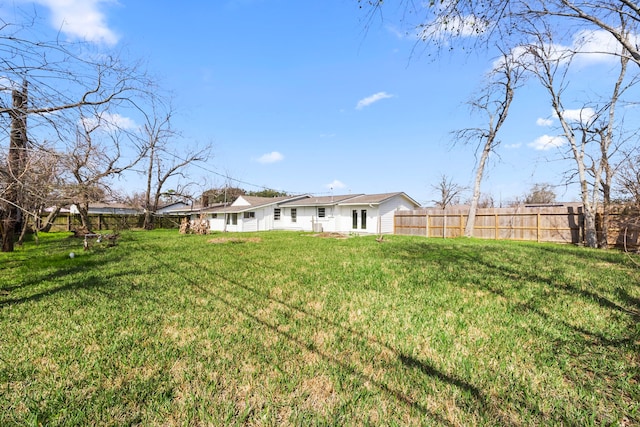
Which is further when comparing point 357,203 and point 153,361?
point 357,203

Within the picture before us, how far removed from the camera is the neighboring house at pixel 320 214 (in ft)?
76.5

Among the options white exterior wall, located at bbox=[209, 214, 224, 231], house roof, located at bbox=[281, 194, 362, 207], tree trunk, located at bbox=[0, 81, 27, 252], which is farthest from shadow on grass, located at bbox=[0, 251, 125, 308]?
white exterior wall, located at bbox=[209, 214, 224, 231]

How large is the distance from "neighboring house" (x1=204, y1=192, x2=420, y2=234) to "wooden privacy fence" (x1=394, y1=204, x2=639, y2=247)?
64.3 inches

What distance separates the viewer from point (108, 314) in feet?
14.3

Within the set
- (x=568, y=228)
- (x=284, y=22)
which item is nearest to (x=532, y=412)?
(x=284, y=22)

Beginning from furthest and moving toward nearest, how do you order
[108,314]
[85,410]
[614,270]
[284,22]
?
[614,270], [284,22], [108,314], [85,410]

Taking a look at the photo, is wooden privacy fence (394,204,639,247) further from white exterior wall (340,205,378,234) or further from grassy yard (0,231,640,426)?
grassy yard (0,231,640,426)

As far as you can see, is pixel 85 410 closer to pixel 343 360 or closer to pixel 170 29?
pixel 343 360

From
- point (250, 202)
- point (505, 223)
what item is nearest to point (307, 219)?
point (250, 202)

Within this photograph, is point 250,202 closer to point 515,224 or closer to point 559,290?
point 515,224

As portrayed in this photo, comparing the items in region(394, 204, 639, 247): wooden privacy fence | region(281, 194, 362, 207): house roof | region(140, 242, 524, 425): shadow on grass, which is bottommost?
region(140, 242, 524, 425): shadow on grass

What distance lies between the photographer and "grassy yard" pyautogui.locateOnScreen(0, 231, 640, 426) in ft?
7.24

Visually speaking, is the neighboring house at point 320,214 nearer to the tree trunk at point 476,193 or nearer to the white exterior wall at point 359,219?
the white exterior wall at point 359,219

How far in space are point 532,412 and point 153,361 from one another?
3.28 metres
